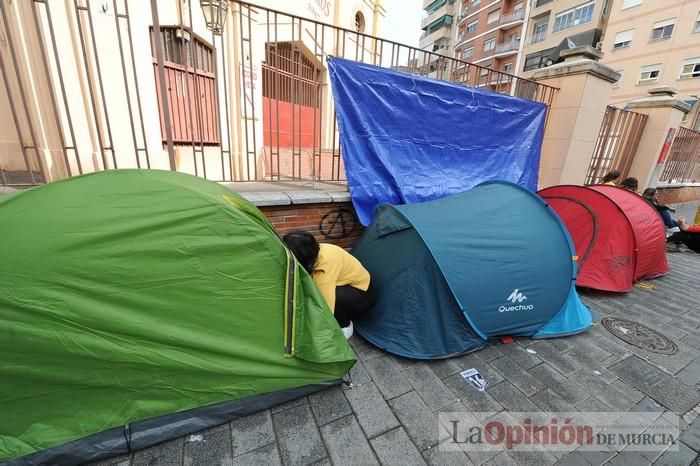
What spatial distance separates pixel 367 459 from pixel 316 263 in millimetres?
1166

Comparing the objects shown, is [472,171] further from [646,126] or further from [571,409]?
[646,126]

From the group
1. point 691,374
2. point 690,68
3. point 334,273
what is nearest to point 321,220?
point 334,273

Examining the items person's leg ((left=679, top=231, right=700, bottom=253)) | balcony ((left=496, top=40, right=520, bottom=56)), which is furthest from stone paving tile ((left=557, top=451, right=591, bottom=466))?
balcony ((left=496, top=40, right=520, bottom=56))

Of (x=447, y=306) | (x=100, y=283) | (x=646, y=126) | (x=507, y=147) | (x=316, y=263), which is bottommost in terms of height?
(x=447, y=306)

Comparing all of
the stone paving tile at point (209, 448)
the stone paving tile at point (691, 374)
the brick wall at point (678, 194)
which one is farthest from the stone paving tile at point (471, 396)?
the brick wall at point (678, 194)

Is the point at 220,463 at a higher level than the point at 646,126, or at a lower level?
lower

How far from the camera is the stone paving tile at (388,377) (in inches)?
76.6

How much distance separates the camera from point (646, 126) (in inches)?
262

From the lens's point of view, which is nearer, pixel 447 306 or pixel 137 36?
pixel 447 306

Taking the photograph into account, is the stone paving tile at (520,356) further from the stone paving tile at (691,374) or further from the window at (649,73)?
the window at (649,73)

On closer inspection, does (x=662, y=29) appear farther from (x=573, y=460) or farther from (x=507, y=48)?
(x=573, y=460)

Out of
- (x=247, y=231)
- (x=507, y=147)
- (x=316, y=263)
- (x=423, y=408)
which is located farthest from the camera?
(x=507, y=147)

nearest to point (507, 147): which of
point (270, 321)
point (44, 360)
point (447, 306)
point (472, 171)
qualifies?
point (472, 171)

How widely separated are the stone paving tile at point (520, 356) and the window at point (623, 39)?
2509 centimetres
